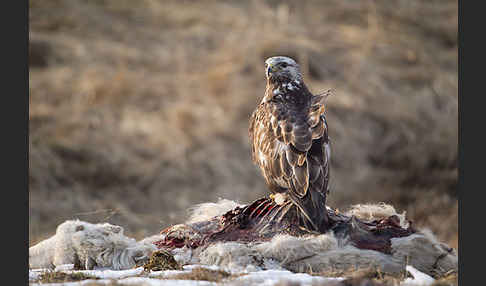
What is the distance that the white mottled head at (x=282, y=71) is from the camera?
581 centimetres

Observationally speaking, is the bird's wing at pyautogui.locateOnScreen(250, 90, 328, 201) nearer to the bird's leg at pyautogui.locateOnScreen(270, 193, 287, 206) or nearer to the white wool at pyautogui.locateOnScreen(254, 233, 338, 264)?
the bird's leg at pyautogui.locateOnScreen(270, 193, 287, 206)

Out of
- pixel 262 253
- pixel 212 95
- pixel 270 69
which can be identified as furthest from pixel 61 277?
pixel 212 95

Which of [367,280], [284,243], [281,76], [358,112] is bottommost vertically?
[367,280]

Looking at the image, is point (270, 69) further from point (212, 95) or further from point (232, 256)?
point (212, 95)

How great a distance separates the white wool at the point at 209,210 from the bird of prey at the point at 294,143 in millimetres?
468

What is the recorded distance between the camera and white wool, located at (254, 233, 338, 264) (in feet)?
16.1

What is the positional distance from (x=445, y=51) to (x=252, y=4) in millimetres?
5302

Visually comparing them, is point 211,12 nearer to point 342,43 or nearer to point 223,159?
point 342,43

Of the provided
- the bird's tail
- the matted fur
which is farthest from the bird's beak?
the matted fur

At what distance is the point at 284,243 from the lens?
4914mm

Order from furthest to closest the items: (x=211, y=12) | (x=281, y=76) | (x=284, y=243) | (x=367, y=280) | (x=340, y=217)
Answer: (x=211, y=12), (x=281, y=76), (x=340, y=217), (x=284, y=243), (x=367, y=280)

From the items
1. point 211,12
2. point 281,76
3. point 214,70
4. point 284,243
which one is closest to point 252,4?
point 211,12

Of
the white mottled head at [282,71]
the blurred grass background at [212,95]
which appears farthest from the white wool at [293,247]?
the blurred grass background at [212,95]

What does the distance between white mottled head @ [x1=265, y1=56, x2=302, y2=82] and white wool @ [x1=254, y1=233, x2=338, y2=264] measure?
146cm
